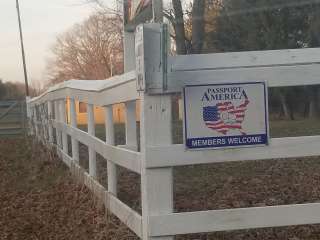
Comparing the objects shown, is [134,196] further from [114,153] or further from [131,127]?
[114,153]

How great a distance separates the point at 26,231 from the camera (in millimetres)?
5770

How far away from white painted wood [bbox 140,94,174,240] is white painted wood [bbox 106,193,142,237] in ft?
1.28

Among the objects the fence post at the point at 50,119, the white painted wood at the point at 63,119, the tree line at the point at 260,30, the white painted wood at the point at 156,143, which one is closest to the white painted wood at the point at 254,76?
the white painted wood at the point at 156,143

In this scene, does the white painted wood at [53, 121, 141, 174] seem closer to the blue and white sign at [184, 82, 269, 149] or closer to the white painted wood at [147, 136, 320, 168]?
the white painted wood at [147, 136, 320, 168]

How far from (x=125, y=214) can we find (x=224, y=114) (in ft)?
5.23

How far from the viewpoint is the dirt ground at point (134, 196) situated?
214 inches

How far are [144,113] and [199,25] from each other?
24.2 metres

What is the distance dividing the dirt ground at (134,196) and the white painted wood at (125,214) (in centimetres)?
12

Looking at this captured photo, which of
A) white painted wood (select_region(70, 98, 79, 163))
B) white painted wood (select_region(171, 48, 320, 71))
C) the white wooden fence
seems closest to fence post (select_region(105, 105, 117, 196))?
the white wooden fence

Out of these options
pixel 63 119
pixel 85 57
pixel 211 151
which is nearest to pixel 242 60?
pixel 211 151

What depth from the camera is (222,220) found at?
402cm

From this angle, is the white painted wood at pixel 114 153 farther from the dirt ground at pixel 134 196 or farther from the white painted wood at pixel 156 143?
the dirt ground at pixel 134 196

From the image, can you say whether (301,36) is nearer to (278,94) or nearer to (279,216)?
(278,94)

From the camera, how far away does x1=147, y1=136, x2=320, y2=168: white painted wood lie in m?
3.96
